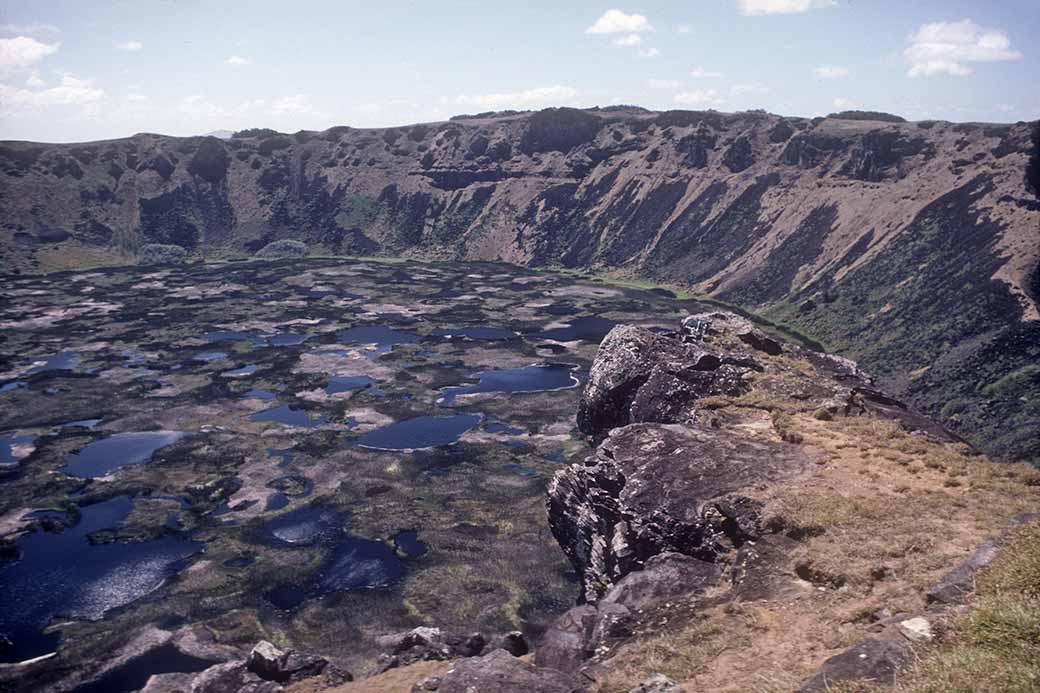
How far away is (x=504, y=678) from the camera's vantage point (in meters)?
23.2

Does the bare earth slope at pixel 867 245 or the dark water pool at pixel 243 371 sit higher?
the bare earth slope at pixel 867 245

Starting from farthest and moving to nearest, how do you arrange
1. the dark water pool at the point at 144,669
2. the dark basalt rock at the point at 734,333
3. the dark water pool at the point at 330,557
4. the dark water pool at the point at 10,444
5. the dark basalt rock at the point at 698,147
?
the dark basalt rock at the point at 698,147
the dark water pool at the point at 10,444
the dark basalt rock at the point at 734,333
the dark water pool at the point at 330,557
the dark water pool at the point at 144,669

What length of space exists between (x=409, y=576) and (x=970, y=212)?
115118 millimetres

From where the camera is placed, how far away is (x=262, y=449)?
73.0 m

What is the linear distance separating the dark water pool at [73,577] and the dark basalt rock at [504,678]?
3387 cm

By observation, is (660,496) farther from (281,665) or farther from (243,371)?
(243,371)

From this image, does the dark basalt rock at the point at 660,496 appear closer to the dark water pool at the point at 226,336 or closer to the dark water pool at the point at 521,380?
the dark water pool at the point at 521,380

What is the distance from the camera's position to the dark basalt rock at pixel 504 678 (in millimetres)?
22547

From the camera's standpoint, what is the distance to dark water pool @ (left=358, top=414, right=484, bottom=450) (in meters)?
74.8

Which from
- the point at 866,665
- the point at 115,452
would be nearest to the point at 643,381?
the point at 866,665

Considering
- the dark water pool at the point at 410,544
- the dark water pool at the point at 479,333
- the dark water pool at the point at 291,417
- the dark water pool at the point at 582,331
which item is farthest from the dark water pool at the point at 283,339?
the dark water pool at the point at 410,544

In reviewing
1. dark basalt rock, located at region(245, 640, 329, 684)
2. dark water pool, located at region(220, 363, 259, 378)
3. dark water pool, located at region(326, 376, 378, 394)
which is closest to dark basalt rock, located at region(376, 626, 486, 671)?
dark basalt rock, located at region(245, 640, 329, 684)

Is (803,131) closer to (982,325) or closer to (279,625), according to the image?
(982,325)

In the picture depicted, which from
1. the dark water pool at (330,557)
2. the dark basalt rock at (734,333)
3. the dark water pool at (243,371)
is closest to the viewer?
the dark water pool at (330,557)
